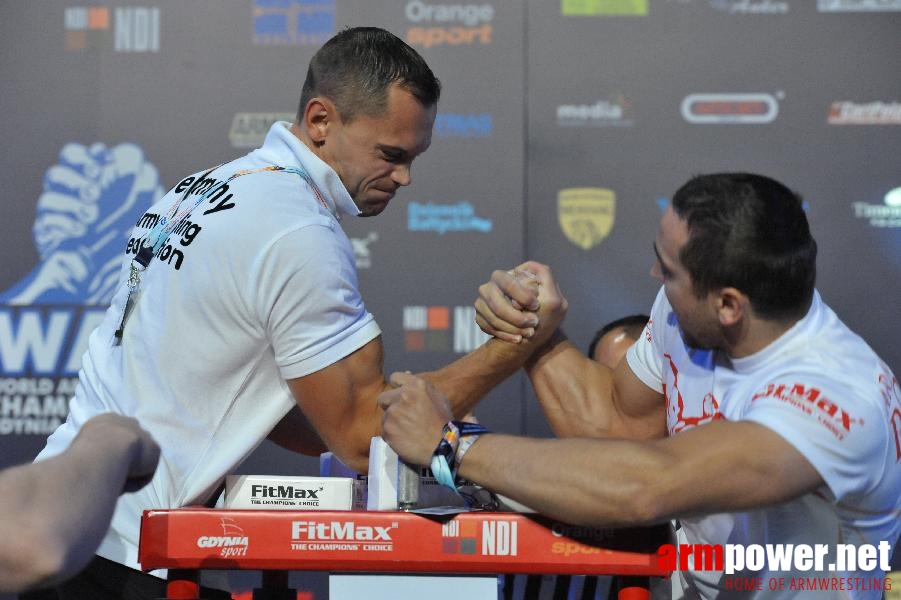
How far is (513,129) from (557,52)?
359mm

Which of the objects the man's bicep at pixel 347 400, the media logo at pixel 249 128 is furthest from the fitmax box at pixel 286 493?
the media logo at pixel 249 128

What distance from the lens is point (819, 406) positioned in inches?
70.1

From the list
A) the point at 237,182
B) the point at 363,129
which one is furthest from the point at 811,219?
the point at 237,182

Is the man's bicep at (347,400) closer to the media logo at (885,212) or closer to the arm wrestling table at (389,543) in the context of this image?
the arm wrestling table at (389,543)

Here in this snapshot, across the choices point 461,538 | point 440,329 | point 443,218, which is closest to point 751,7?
point 443,218

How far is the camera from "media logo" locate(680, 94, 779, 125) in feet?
14.9

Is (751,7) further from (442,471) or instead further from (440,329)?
(442,471)

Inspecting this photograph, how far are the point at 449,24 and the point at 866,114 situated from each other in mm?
1708

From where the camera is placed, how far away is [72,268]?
4.61 metres

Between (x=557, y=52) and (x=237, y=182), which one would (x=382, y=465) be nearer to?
(x=237, y=182)

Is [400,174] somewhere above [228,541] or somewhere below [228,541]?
above

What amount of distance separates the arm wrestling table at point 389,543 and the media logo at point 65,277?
2.94 metres

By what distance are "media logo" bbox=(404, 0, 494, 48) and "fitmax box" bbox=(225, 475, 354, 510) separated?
288cm

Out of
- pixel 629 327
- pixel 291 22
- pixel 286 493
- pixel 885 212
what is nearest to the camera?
pixel 286 493
